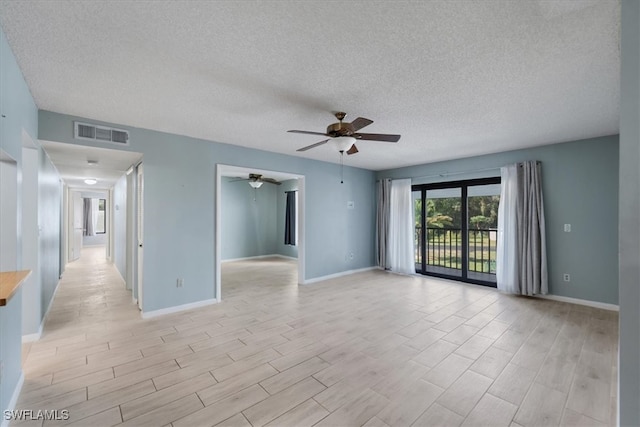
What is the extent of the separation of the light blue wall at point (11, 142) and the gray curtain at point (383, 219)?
593cm

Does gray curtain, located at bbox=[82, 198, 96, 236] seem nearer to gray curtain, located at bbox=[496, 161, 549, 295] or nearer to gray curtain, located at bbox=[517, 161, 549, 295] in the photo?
gray curtain, located at bbox=[496, 161, 549, 295]

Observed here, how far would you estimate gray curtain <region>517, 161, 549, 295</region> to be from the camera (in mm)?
4426

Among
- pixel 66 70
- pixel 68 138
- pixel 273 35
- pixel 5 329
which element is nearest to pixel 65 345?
pixel 5 329

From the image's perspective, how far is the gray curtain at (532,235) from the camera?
14.5 ft

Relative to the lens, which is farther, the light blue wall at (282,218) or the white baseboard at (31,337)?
the light blue wall at (282,218)

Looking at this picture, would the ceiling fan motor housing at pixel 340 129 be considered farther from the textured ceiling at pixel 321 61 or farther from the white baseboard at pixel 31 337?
the white baseboard at pixel 31 337

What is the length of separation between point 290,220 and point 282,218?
51cm

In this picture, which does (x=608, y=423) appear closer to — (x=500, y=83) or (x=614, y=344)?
(x=614, y=344)

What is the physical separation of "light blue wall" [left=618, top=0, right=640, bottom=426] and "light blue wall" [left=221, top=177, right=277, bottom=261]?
814cm

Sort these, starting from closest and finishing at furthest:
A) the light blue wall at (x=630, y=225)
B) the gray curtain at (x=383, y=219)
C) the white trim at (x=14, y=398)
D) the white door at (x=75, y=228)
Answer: the light blue wall at (x=630, y=225), the white trim at (x=14, y=398), the gray curtain at (x=383, y=219), the white door at (x=75, y=228)

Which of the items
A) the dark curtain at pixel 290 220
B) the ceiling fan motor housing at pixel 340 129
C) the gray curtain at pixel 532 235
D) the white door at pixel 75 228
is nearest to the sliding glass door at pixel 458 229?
the gray curtain at pixel 532 235

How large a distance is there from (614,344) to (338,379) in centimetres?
294

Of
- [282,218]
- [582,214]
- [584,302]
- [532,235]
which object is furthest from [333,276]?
[582,214]

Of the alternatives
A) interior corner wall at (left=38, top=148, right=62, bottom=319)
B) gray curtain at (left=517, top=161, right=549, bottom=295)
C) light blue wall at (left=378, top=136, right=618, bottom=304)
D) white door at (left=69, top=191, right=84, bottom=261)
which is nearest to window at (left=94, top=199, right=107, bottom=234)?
white door at (left=69, top=191, right=84, bottom=261)
